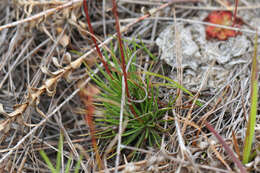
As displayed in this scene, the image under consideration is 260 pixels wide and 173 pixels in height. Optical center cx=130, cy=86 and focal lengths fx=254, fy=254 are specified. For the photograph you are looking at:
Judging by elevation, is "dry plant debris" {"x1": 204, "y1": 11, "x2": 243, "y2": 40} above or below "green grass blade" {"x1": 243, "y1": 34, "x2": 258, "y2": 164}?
above

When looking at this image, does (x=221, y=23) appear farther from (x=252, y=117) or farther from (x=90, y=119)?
(x=90, y=119)

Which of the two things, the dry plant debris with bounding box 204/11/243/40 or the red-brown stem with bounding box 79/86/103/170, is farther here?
the dry plant debris with bounding box 204/11/243/40

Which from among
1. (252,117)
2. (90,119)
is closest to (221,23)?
(252,117)

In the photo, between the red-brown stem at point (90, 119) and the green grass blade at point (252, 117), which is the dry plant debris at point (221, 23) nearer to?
the green grass blade at point (252, 117)

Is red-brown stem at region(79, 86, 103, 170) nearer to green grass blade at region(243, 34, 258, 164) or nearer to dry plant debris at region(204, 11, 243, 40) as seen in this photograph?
green grass blade at region(243, 34, 258, 164)

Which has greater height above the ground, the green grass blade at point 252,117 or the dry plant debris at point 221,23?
the dry plant debris at point 221,23

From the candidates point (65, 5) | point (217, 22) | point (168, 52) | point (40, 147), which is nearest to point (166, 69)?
point (168, 52)

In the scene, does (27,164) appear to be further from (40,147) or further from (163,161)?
(163,161)

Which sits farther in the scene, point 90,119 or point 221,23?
point 221,23

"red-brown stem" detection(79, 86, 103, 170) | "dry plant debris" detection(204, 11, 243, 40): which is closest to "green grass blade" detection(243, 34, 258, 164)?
"red-brown stem" detection(79, 86, 103, 170)

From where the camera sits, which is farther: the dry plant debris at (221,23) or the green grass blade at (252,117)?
the dry plant debris at (221,23)

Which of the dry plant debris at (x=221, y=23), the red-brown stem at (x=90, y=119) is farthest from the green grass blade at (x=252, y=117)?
the dry plant debris at (x=221, y=23)
